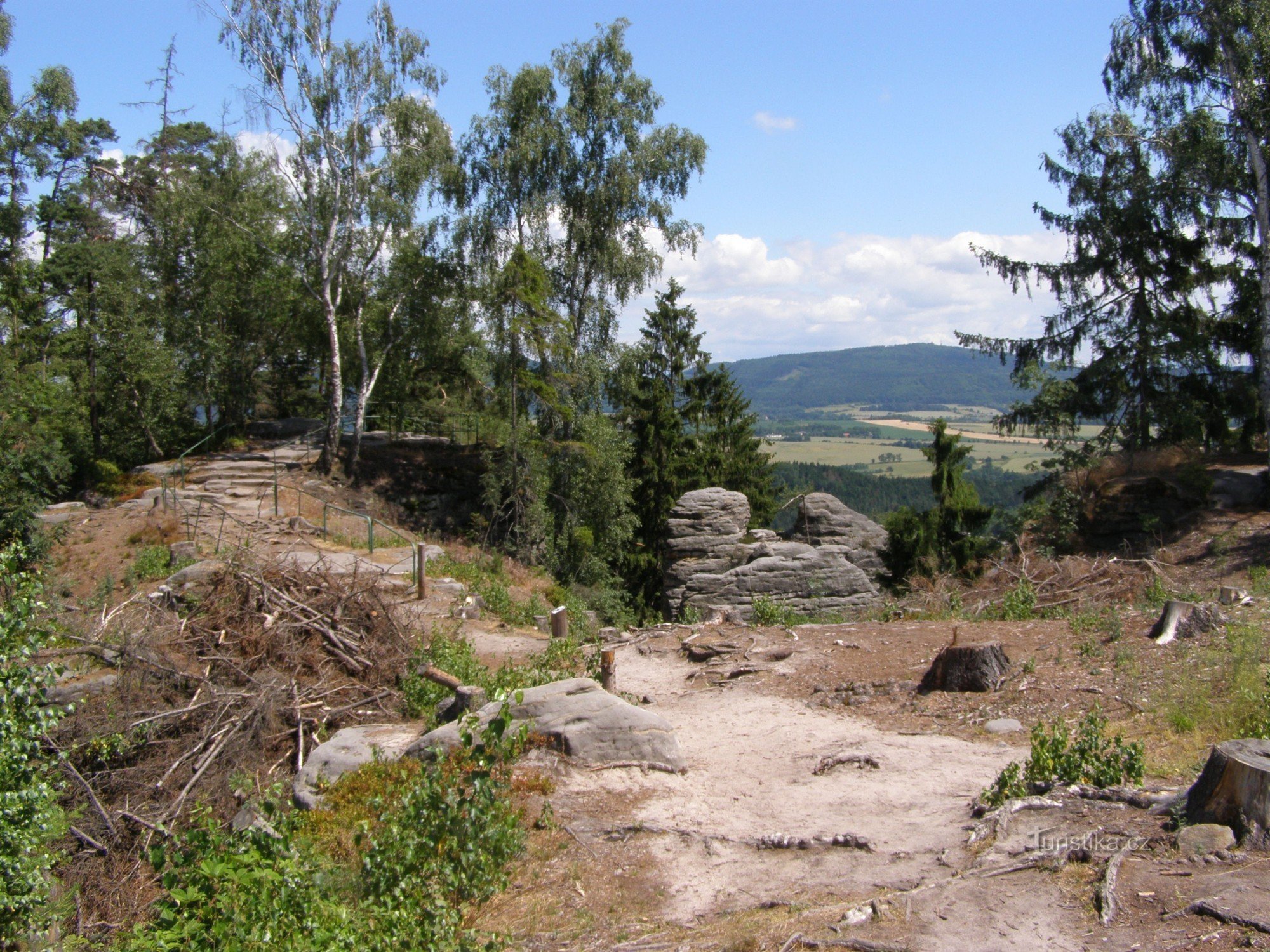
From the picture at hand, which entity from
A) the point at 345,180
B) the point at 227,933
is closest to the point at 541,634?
the point at 227,933

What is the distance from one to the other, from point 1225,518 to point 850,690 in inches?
440

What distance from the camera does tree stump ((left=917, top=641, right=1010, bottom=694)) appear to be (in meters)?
9.17

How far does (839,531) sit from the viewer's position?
834 inches

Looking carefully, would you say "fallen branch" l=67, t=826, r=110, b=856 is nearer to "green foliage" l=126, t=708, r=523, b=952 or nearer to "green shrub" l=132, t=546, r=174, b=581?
"green foliage" l=126, t=708, r=523, b=952

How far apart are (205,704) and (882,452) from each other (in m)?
121

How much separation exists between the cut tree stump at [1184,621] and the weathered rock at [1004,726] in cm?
250

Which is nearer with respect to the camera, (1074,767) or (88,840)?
(1074,767)

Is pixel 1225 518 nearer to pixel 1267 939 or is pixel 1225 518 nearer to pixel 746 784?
pixel 746 784

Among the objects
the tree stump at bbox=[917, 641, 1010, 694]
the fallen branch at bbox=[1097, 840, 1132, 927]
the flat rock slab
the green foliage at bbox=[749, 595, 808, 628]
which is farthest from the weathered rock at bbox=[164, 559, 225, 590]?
the fallen branch at bbox=[1097, 840, 1132, 927]

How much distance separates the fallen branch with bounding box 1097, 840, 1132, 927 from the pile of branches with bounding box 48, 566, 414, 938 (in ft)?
20.4

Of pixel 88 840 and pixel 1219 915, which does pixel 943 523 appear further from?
Answer: pixel 88 840

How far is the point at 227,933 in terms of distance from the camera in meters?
4.32

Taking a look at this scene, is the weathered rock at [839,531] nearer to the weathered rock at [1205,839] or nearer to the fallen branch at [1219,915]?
the weathered rock at [1205,839]

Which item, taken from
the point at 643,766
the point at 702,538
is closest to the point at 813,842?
the point at 643,766
